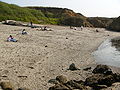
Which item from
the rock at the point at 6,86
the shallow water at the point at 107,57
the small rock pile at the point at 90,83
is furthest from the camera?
the shallow water at the point at 107,57

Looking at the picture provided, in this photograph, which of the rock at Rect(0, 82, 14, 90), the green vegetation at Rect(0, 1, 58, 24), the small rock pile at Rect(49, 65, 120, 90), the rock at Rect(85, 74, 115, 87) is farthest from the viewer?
the green vegetation at Rect(0, 1, 58, 24)

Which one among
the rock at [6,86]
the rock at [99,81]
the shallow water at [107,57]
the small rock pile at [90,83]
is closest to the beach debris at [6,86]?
the rock at [6,86]

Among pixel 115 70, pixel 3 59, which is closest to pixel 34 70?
pixel 3 59

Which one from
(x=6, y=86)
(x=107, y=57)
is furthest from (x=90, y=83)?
(x=107, y=57)

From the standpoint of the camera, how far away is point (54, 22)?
218ft

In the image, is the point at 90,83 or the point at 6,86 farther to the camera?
the point at 90,83

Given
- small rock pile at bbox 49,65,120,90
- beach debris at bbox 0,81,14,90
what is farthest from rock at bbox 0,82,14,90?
small rock pile at bbox 49,65,120,90

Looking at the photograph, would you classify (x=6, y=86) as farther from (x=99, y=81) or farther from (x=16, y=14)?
(x=16, y=14)

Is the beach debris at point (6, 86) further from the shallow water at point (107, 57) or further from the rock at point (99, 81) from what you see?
the shallow water at point (107, 57)

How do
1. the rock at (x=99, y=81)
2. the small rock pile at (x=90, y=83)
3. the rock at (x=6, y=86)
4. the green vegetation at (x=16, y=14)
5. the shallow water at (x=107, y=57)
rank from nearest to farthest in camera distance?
the rock at (x=6, y=86), the small rock pile at (x=90, y=83), the rock at (x=99, y=81), the shallow water at (x=107, y=57), the green vegetation at (x=16, y=14)

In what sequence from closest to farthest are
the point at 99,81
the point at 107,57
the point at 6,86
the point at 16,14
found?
the point at 6,86 → the point at 99,81 → the point at 107,57 → the point at 16,14

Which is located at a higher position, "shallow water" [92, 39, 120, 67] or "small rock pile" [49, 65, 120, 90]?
"small rock pile" [49, 65, 120, 90]

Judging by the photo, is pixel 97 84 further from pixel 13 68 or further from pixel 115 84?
pixel 13 68

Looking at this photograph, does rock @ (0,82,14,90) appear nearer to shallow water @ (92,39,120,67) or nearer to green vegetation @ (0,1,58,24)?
shallow water @ (92,39,120,67)
